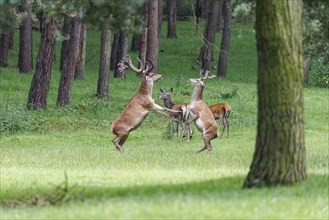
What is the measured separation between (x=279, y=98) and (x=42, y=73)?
2116 centimetres

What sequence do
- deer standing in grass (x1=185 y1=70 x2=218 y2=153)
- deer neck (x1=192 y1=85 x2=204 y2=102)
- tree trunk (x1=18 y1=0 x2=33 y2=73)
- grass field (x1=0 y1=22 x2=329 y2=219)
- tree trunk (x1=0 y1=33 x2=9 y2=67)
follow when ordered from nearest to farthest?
grass field (x1=0 y1=22 x2=329 y2=219) → deer standing in grass (x1=185 y1=70 x2=218 y2=153) → deer neck (x1=192 y1=85 x2=204 y2=102) → tree trunk (x1=18 y1=0 x2=33 y2=73) → tree trunk (x1=0 y1=33 x2=9 y2=67)

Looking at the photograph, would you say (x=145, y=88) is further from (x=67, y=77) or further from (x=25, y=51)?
(x=25, y=51)

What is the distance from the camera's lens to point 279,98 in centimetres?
1180

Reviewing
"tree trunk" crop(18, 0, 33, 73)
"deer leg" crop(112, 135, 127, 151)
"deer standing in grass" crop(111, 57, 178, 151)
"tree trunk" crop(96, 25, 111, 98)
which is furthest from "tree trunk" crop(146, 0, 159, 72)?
"deer leg" crop(112, 135, 127, 151)

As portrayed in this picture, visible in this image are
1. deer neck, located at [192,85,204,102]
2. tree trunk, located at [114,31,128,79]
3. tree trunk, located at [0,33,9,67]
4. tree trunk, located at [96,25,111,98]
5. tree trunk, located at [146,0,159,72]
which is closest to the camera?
deer neck, located at [192,85,204,102]

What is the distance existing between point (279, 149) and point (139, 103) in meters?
11.3

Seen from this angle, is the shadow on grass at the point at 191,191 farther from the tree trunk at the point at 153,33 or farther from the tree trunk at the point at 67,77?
the tree trunk at the point at 153,33

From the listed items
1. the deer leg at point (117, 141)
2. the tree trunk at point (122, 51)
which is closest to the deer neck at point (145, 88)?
the deer leg at point (117, 141)

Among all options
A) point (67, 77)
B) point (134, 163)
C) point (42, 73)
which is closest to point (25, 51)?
point (67, 77)

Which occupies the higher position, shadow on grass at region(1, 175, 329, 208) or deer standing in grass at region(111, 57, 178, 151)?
shadow on grass at region(1, 175, 329, 208)

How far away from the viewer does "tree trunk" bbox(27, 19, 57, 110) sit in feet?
104

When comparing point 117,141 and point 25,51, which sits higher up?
point 25,51

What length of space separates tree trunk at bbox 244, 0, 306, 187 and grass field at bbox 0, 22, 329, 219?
1.07 feet

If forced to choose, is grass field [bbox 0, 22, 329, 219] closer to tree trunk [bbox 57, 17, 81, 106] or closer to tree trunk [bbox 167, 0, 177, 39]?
tree trunk [bbox 57, 17, 81, 106]
